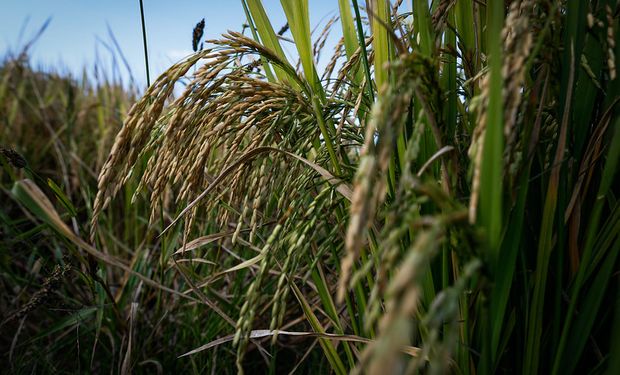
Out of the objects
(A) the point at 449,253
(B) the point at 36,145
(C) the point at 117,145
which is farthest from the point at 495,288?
(B) the point at 36,145

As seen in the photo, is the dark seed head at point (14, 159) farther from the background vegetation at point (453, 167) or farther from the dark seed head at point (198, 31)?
the dark seed head at point (198, 31)

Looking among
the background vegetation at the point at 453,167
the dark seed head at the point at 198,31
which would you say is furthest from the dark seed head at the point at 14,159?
the dark seed head at the point at 198,31

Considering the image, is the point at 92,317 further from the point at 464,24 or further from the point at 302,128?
the point at 464,24

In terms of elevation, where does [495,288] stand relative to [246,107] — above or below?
below

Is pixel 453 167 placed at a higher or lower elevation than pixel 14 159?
lower

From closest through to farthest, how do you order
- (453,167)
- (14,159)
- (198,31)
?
(453,167) → (14,159) → (198,31)

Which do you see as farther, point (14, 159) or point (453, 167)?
point (14, 159)

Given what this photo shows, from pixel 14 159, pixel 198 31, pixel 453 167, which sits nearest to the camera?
pixel 453 167

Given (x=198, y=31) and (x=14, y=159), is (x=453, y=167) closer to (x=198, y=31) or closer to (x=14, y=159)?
(x=14, y=159)

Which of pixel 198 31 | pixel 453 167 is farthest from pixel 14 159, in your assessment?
pixel 453 167

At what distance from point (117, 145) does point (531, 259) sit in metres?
0.78

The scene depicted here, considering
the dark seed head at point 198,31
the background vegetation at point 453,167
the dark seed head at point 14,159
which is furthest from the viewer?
the dark seed head at point 198,31

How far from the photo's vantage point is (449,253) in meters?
0.95

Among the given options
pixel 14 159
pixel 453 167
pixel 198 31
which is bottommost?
pixel 453 167
